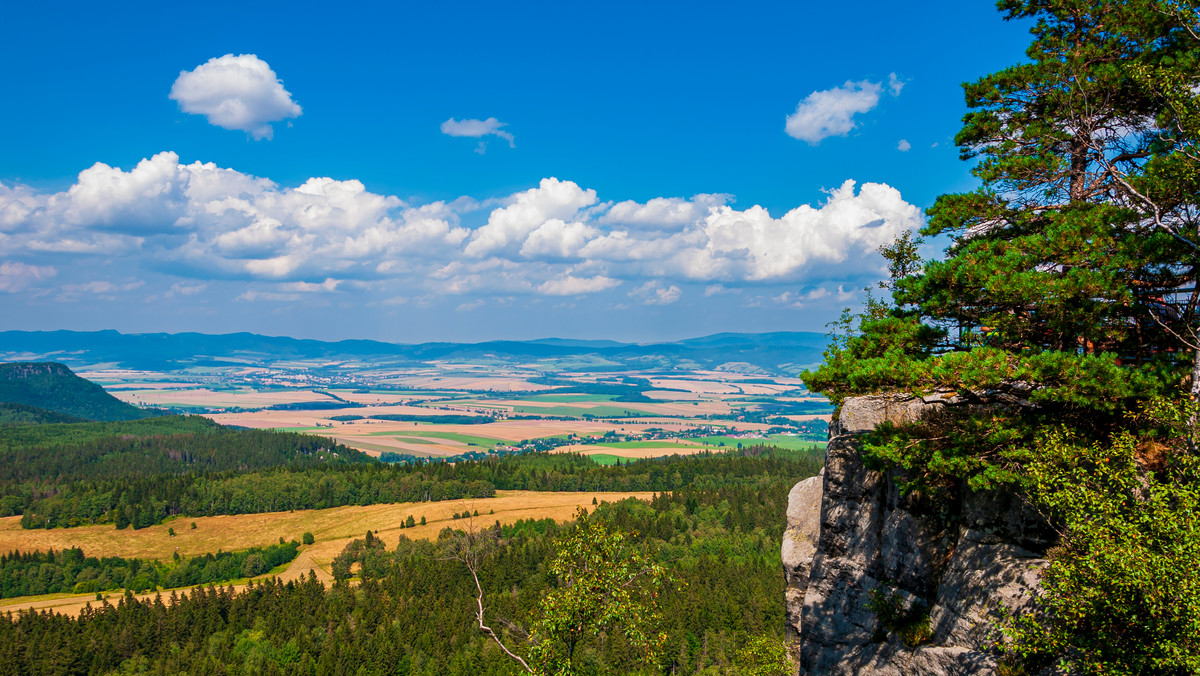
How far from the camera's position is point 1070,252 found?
64.5ft

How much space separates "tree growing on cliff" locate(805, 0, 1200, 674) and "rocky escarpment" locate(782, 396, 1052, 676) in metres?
1.65

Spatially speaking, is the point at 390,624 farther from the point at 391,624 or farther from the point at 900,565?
the point at 900,565

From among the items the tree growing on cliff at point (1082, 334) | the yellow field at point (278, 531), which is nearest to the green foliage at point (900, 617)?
the tree growing on cliff at point (1082, 334)

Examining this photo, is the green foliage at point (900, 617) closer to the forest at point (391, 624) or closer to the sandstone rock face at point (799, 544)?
the sandstone rock face at point (799, 544)

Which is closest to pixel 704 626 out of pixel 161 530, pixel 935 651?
pixel 935 651

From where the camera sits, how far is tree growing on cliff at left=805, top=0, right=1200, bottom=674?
Result: 47.8 ft

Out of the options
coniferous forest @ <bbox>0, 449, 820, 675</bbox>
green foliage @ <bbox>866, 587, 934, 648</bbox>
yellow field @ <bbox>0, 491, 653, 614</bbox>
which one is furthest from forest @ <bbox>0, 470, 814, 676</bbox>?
green foliage @ <bbox>866, 587, 934, 648</bbox>

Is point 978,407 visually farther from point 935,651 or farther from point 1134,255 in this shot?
point 935,651

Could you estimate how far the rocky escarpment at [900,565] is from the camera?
2098cm

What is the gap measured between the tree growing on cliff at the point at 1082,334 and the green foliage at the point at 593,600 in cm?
986

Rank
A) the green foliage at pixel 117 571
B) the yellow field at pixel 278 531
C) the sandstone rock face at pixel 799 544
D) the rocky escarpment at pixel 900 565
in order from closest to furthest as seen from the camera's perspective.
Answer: the rocky escarpment at pixel 900 565 → the sandstone rock face at pixel 799 544 → the green foliage at pixel 117 571 → the yellow field at pixel 278 531

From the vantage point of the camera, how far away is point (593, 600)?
22.4 meters

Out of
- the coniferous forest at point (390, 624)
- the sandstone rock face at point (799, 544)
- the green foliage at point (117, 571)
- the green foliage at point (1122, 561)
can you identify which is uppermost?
the green foliage at point (1122, 561)

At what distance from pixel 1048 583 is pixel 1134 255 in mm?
10185
